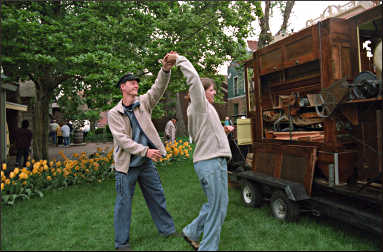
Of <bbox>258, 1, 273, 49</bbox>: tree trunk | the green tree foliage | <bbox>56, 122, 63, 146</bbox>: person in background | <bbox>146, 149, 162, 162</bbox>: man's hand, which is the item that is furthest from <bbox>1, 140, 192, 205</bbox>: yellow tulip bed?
<bbox>56, 122, 63, 146</bbox>: person in background

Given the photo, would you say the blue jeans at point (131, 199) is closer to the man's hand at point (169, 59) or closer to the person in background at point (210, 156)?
the person in background at point (210, 156)

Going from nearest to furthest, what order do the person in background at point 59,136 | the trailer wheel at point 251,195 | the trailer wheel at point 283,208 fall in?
the trailer wheel at point 283,208, the trailer wheel at point 251,195, the person in background at point 59,136

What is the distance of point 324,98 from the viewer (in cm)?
432

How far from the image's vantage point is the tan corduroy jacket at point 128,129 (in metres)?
3.61

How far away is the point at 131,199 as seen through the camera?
3811 mm

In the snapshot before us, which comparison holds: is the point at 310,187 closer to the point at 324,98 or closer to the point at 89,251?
the point at 324,98

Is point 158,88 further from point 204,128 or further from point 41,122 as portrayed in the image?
point 41,122

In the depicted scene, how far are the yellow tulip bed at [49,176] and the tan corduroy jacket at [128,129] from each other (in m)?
3.59

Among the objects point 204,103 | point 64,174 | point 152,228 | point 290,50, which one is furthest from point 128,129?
point 64,174

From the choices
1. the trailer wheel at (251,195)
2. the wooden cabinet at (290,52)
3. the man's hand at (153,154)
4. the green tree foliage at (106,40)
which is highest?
the green tree foliage at (106,40)

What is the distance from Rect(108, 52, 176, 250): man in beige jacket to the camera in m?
3.67

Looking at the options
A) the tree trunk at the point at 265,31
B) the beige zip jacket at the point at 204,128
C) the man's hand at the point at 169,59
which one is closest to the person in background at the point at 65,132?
the tree trunk at the point at 265,31

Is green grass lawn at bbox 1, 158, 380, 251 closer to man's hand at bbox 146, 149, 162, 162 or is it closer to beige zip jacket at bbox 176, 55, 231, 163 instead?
man's hand at bbox 146, 149, 162, 162

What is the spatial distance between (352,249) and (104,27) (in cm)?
691
